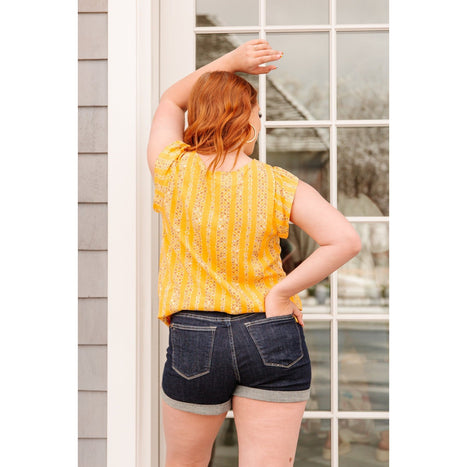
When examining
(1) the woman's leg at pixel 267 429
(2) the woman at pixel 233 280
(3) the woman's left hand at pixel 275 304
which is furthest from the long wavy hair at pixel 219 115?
(1) the woman's leg at pixel 267 429

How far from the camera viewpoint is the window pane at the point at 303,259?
6.77ft

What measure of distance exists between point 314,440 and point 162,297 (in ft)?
3.48

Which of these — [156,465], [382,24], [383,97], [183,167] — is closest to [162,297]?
[183,167]

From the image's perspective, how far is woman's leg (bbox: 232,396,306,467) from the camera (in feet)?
4.30

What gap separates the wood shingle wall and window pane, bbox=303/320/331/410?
803 millimetres

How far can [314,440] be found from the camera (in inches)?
81.6

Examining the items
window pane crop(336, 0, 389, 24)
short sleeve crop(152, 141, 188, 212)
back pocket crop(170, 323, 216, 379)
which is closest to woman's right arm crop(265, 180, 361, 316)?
back pocket crop(170, 323, 216, 379)

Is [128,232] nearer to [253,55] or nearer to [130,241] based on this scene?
[130,241]

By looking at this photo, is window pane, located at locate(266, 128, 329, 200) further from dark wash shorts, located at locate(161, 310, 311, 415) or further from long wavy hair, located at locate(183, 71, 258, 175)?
dark wash shorts, located at locate(161, 310, 311, 415)

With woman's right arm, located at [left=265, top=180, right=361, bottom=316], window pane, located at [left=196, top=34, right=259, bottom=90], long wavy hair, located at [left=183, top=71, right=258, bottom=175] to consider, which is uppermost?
window pane, located at [left=196, top=34, right=259, bottom=90]

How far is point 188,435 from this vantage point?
1.36m

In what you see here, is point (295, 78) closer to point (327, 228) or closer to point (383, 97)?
point (383, 97)

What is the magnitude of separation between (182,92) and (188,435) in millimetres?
976

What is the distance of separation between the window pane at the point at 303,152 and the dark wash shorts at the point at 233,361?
85 cm
